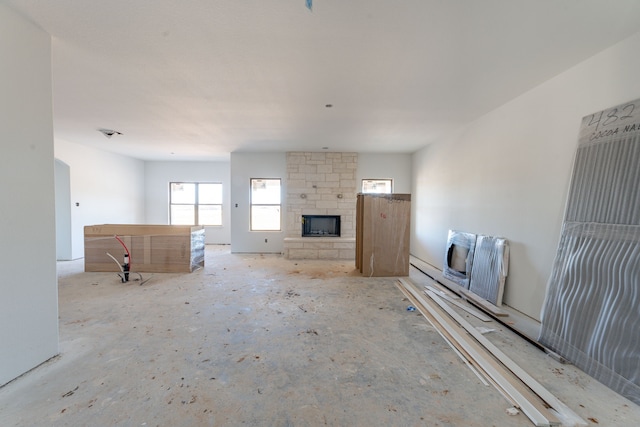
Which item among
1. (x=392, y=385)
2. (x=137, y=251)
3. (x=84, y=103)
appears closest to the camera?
(x=392, y=385)

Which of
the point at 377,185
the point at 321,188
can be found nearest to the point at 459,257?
the point at 377,185

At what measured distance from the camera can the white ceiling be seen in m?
1.70

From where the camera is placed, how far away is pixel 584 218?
2.18 meters

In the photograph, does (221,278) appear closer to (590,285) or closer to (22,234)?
(22,234)

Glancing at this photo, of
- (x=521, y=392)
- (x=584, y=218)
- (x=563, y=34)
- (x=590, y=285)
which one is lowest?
(x=521, y=392)

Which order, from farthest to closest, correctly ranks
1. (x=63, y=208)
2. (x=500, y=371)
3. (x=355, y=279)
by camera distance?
1. (x=63, y=208)
2. (x=355, y=279)
3. (x=500, y=371)

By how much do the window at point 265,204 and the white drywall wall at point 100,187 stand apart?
12.1 ft

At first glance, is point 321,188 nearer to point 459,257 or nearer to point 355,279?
point 355,279

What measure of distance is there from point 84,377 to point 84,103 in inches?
132

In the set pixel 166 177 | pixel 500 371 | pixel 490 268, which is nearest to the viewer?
pixel 500 371

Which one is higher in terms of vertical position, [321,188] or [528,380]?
[321,188]

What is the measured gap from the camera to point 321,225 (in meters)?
6.57

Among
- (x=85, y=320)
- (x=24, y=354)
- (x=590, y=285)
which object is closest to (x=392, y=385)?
(x=590, y=285)

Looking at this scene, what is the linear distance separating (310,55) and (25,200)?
2.47m
